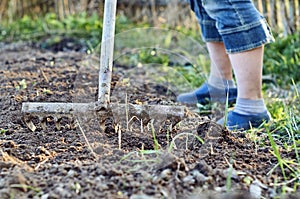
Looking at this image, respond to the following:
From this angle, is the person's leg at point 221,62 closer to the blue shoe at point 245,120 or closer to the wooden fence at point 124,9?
the blue shoe at point 245,120

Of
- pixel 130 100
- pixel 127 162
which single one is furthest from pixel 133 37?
pixel 127 162

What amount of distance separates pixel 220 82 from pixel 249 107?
0.64 meters

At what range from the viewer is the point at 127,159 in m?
1.79

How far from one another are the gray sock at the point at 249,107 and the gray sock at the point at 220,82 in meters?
0.49

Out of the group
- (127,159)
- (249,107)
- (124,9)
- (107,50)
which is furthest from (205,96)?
(124,9)

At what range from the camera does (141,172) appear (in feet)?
5.50

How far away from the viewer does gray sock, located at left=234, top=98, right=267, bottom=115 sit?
8.63 ft

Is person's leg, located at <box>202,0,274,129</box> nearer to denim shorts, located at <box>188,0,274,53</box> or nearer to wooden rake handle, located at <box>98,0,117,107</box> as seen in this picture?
denim shorts, located at <box>188,0,274,53</box>

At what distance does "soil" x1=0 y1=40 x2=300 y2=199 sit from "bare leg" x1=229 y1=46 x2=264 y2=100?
1.06 feet

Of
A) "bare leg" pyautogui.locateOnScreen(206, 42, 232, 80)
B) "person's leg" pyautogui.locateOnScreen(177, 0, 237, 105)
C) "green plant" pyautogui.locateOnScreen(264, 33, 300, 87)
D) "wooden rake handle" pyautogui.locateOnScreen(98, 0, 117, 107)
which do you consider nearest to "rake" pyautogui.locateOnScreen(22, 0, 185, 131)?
"wooden rake handle" pyautogui.locateOnScreen(98, 0, 117, 107)

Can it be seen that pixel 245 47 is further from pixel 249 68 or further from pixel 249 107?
pixel 249 107

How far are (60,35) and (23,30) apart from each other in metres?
0.59

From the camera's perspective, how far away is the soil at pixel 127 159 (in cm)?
159

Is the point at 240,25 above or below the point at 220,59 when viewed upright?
above
